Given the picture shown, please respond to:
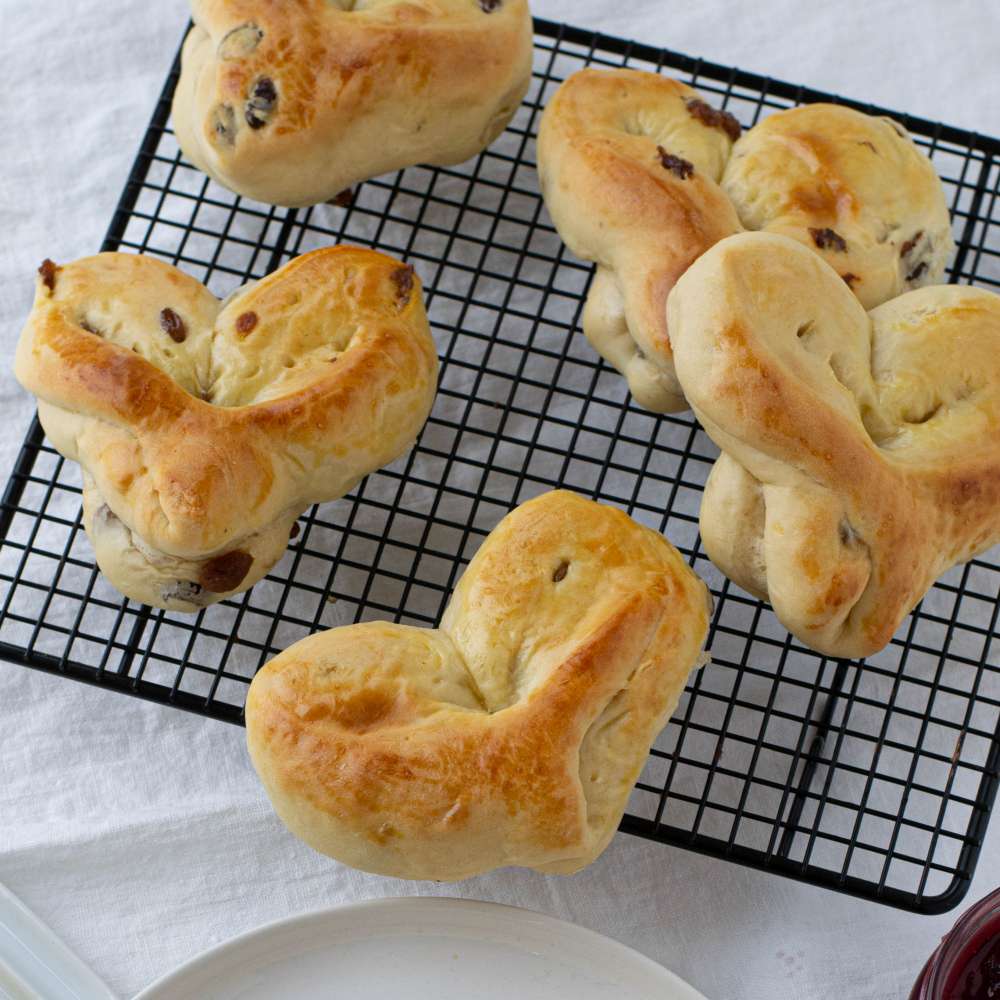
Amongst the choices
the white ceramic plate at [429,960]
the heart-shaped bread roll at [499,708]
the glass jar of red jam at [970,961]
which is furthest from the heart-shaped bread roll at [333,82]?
the glass jar of red jam at [970,961]

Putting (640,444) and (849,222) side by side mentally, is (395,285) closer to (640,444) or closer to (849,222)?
(640,444)

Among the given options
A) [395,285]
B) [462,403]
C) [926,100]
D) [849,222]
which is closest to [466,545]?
[462,403]

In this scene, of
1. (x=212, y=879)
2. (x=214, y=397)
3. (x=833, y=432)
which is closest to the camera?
(x=833, y=432)

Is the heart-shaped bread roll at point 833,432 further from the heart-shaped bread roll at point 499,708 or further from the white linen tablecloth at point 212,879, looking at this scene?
the white linen tablecloth at point 212,879

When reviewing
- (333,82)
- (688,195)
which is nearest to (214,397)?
(333,82)

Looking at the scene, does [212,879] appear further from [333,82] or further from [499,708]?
[333,82]
